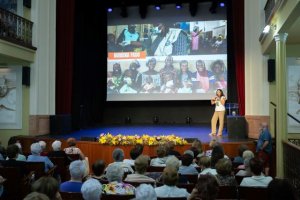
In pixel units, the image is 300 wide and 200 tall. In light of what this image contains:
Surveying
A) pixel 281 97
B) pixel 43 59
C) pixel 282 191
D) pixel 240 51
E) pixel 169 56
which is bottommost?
pixel 282 191

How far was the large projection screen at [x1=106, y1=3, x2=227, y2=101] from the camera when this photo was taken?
39.5 ft

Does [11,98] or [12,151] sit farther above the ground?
[11,98]

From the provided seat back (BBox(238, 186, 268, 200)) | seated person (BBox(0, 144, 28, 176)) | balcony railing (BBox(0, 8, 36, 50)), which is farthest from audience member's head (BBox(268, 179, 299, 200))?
balcony railing (BBox(0, 8, 36, 50))

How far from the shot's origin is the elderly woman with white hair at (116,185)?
3334mm

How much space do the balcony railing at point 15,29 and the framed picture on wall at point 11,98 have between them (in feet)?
3.20

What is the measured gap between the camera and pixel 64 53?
10891 mm

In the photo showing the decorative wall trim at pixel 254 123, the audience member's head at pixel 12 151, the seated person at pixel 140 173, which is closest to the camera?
the seated person at pixel 140 173

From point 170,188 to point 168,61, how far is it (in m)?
9.37

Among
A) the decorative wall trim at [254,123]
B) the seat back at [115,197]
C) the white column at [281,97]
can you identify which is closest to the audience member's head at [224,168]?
the seat back at [115,197]

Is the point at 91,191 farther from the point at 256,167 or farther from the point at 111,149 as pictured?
the point at 111,149

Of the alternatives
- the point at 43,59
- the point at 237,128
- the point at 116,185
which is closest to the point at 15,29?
the point at 43,59

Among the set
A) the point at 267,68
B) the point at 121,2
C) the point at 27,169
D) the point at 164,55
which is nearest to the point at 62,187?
the point at 27,169

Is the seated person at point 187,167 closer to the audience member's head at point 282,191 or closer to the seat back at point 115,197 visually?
the seat back at point 115,197

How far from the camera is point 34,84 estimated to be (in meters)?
10.2
